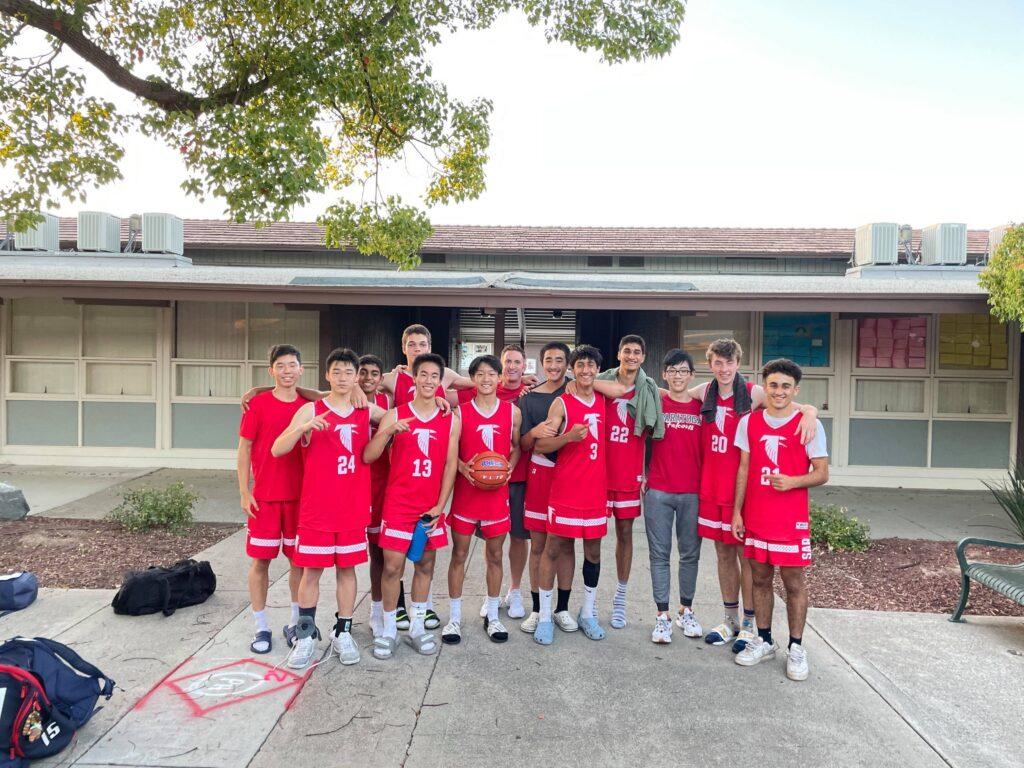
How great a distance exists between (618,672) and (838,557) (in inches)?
127

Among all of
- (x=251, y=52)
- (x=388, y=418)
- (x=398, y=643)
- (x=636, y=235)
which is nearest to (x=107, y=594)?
(x=398, y=643)

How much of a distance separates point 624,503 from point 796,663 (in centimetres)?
130

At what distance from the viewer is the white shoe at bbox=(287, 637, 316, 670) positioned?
12.0 ft

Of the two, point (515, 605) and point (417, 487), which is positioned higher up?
point (417, 487)

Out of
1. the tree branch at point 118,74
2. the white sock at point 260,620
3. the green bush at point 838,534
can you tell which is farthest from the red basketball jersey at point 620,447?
the tree branch at point 118,74

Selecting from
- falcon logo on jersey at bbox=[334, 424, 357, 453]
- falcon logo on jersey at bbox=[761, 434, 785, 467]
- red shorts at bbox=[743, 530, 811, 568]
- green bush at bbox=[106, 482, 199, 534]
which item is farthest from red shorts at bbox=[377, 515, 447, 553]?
green bush at bbox=[106, 482, 199, 534]

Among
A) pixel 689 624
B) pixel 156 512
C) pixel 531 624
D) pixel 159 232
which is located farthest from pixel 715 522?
pixel 159 232

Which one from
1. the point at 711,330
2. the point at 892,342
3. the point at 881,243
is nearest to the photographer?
the point at 892,342

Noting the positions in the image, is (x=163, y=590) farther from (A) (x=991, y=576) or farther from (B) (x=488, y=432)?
(A) (x=991, y=576)

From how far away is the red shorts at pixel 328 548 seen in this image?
3645 millimetres

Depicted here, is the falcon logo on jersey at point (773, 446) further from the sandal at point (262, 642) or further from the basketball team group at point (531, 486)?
the sandal at point (262, 642)

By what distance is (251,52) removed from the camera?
22.1 feet

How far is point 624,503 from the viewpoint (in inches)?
165

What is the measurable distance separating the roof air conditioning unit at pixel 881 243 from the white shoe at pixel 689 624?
10.2 meters
